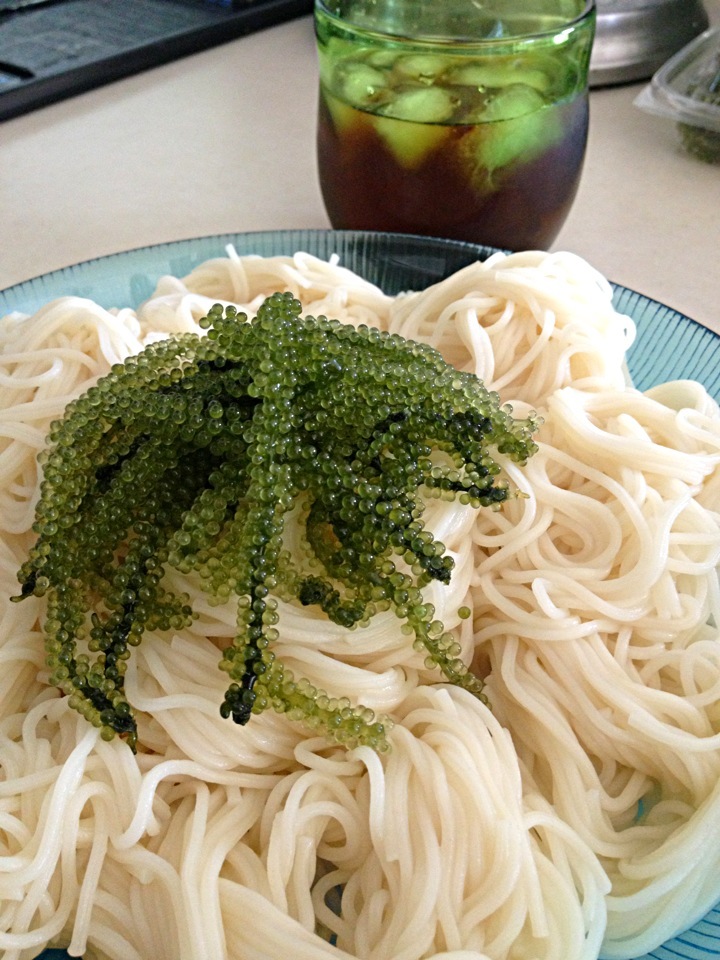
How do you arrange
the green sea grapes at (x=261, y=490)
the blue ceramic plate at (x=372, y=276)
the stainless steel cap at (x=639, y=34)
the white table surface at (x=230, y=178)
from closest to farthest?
the green sea grapes at (x=261, y=490)
the blue ceramic plate at (x=372, y=276)
the white table surface at (x=230, y=178)
the stainless steel cap at (x=639, y=34)


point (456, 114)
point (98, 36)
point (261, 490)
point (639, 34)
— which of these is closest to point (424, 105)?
point (456, 114)

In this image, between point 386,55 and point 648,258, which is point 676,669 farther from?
point 648,258

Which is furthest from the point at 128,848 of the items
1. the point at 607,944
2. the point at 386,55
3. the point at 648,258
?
the point at 648,258

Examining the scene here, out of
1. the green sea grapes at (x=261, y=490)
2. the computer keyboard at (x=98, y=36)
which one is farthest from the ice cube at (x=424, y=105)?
the computer keyboard at (x=98, y=36)

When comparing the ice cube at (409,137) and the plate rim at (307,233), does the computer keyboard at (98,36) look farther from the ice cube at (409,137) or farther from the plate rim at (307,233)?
the ice cube at (409,137)

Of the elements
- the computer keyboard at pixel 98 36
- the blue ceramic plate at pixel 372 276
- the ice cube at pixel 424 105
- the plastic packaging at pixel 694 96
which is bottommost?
the computer keyboard at pixel 98 36

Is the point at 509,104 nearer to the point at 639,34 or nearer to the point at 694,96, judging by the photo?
the point at 694,96
